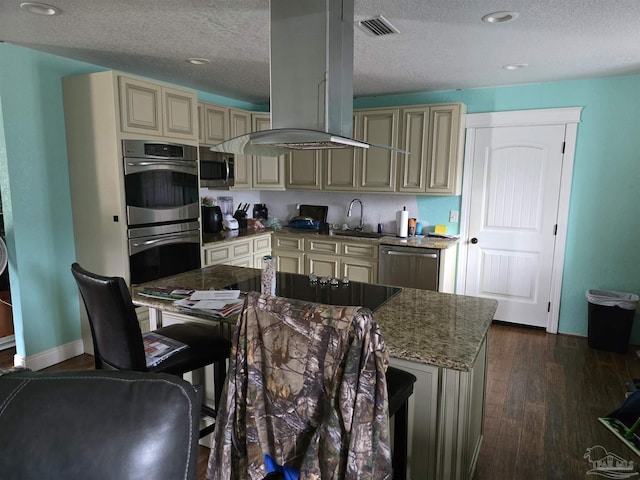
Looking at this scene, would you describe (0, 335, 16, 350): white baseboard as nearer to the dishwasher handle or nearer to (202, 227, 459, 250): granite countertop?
(202, 227, 459, 250): granite countertop

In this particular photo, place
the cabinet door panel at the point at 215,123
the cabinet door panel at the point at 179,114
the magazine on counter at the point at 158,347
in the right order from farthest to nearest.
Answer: the cabinet door panel at the point at 215,123
the cabinet door panel at the point at 179,114
the magazine on counter at the point at 158,347

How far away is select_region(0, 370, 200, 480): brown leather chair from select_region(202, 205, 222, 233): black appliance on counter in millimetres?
3423

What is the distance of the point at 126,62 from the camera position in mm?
3354

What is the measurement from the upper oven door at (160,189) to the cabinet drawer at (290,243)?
132 cm

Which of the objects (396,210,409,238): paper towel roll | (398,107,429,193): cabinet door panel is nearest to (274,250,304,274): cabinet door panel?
(396,210,409,238): paper towel roll

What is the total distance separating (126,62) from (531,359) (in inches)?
163

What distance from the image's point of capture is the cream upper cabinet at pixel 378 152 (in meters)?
4.32

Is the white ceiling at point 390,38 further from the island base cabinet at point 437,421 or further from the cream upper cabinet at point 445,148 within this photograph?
the island base cabinet at point 437,421

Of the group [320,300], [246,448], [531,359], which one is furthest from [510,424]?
[246,448]

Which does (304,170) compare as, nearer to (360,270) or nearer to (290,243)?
(290,243)

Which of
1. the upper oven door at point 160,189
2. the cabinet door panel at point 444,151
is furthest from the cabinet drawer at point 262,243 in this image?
the cabinet door panel at point 444,151

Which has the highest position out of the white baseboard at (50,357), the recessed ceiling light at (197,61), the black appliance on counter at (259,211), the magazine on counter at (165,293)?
the recessed ceiling light at (197,61)

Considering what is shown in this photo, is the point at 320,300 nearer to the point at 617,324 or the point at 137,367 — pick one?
the point at 137,367

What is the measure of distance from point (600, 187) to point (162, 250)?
389cm
